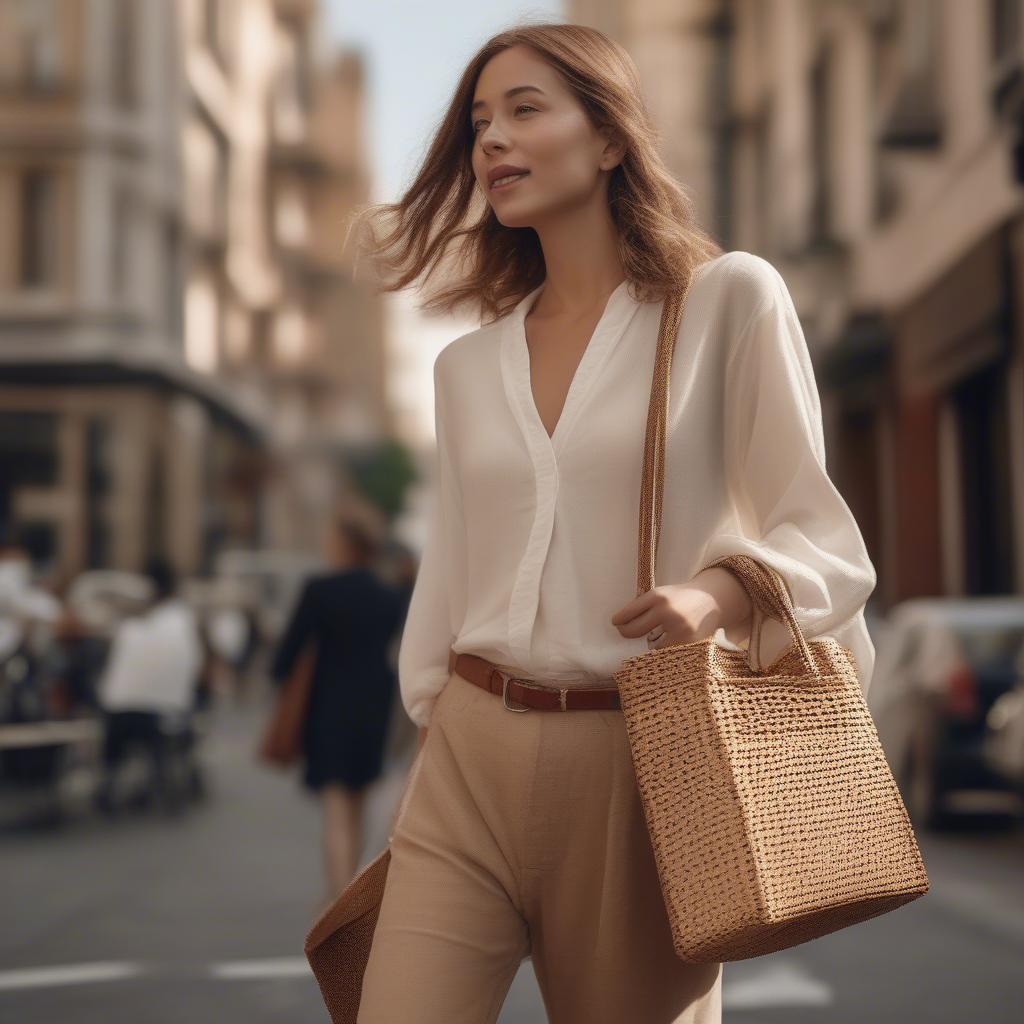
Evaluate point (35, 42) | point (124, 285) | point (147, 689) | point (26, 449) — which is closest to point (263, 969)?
point (147, 689)

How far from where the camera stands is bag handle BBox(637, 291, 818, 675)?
229 centimetres

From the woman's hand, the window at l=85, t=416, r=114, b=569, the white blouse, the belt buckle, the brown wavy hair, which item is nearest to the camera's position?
the woman's hand

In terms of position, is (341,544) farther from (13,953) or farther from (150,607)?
(150,607)

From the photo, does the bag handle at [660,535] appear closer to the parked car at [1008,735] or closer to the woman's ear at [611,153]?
the woman's ear at [611,153]

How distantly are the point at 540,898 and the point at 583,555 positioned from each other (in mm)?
470

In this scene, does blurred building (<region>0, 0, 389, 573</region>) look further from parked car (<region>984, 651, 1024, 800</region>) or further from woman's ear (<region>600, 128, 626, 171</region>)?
woman's ear (<region>600, 128, 626, 171</region>)

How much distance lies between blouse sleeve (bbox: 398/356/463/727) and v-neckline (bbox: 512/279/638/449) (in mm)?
194

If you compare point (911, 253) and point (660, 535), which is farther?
point (911, 253)

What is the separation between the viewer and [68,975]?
6855 millimetres

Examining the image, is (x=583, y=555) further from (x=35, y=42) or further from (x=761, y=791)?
(x=35, y=42)

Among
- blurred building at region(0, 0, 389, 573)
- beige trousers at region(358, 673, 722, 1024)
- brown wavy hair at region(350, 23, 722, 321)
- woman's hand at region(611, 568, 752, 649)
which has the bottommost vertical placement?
beige trousers at region(358, 673, 722, 1024)

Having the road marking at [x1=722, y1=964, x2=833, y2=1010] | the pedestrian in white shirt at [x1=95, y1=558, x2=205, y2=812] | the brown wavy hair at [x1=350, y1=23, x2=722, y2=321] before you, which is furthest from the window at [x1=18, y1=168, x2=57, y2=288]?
the brown wavy hair at [x1=350, y1=23, x2=722, y2=321]

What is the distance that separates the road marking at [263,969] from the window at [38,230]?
2757 centimetres

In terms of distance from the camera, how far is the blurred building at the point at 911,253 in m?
19.9
